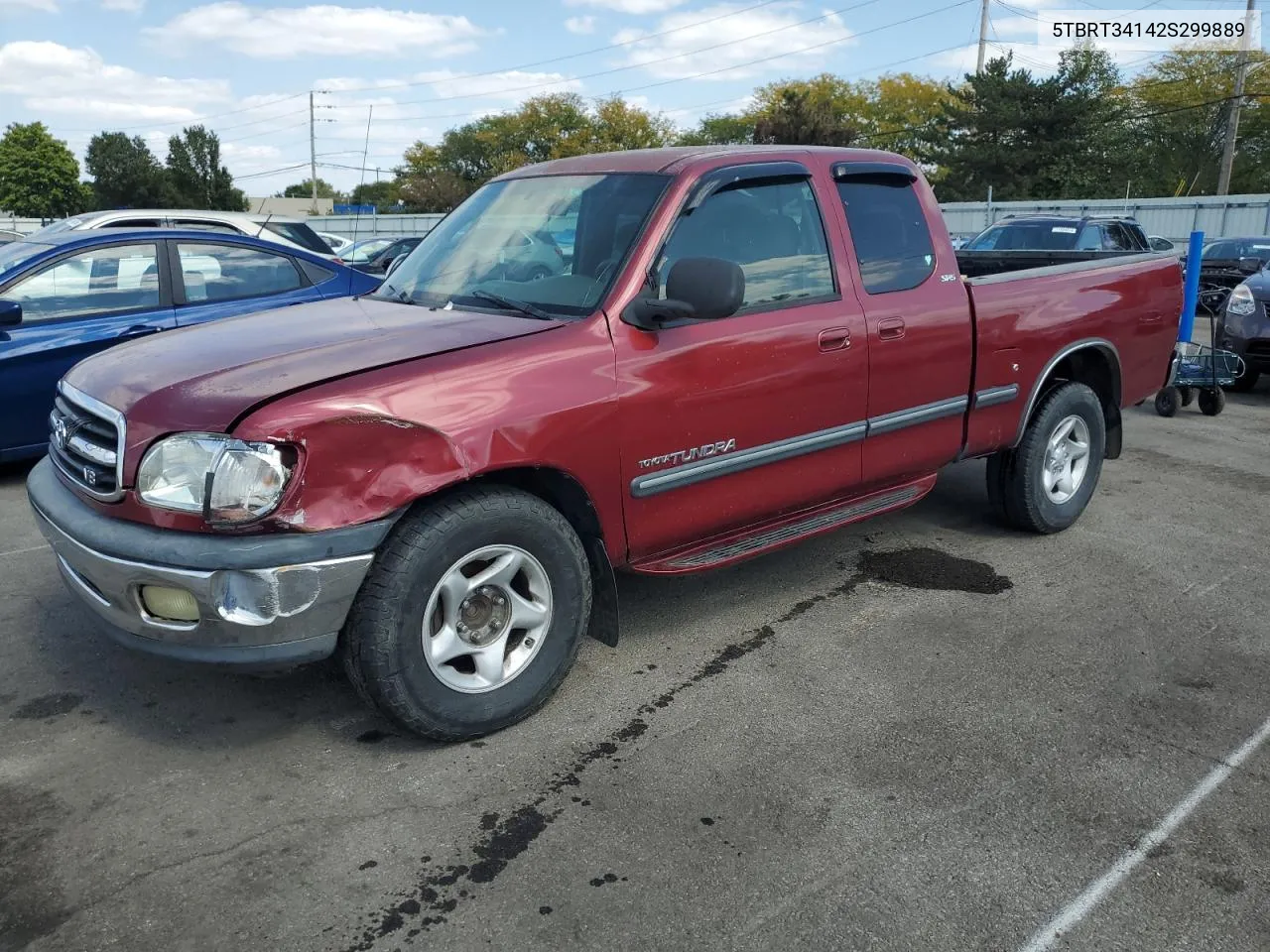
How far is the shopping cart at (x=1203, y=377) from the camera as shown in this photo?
853cm

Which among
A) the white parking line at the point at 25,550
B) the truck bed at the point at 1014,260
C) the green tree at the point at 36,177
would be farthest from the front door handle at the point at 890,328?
the green tree at the point at 36,177

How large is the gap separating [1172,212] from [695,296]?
1199 inches

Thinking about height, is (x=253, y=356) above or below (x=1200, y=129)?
below

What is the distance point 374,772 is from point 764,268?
2.30m

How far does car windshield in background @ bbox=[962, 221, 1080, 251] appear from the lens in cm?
1298

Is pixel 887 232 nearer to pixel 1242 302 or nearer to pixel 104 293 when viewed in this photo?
pixel 104 293

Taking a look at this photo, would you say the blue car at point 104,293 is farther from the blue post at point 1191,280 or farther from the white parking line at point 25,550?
the blue post at point 1191,280

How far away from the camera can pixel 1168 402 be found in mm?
8883

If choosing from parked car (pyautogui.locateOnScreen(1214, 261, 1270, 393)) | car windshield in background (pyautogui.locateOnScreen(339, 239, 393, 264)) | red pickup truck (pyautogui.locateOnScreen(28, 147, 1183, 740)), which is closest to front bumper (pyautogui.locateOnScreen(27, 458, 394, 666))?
red pickup truck (pyautogui.locateOnScreen(28, 147, 1183, 740))

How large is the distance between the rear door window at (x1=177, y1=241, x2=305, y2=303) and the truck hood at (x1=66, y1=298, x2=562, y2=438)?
129 inches

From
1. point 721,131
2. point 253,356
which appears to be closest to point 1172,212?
point 253,356

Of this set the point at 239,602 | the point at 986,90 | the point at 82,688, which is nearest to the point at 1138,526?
the point at 239,602

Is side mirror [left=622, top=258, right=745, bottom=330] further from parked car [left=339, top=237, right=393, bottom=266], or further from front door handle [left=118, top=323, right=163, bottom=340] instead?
parked car [left=339, top=237, right=393, bottom=266]

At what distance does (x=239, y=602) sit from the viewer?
2.86 metres
